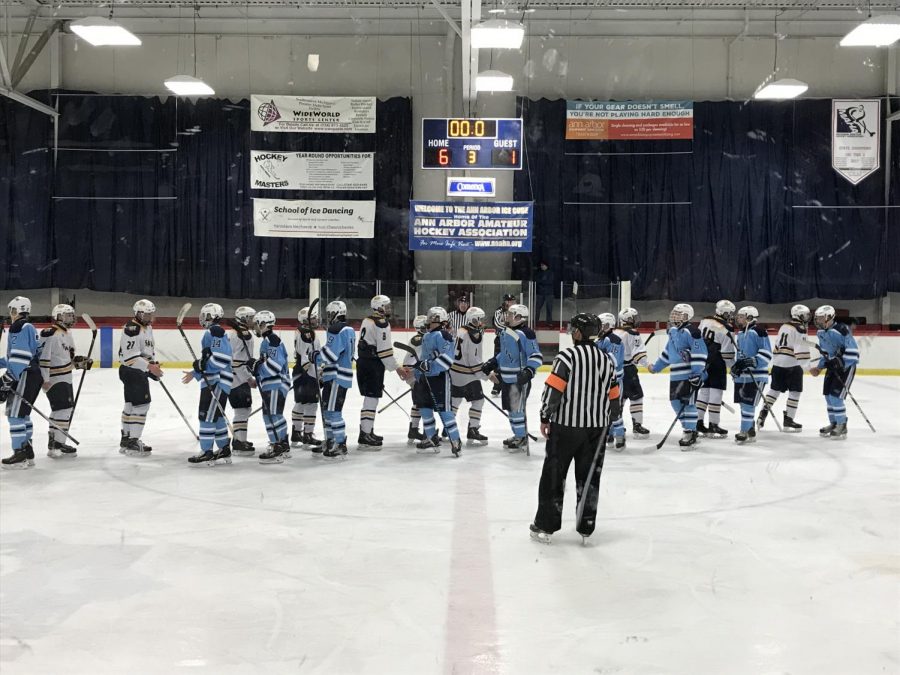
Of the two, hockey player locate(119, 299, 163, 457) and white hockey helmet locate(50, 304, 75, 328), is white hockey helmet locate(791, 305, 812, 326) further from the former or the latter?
white hockey helmet locate(50, 304, 75, 328)

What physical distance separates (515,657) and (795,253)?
50.8 feet

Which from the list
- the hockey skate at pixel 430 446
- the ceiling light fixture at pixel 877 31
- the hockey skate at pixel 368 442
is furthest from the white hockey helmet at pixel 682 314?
the ceiling light fixture at pixel 877 31

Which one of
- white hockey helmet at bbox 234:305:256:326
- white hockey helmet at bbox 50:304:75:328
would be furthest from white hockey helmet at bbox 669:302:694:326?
white hockey helmet at bbox 50:304:75:328

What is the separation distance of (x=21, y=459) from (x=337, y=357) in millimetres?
2696

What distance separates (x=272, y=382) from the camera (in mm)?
7156

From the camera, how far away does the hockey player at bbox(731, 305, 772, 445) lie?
27.1ft

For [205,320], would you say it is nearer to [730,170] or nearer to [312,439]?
[312,439]

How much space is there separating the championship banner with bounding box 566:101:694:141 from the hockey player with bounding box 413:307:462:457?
10265mm

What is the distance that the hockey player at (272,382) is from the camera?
23.4 ft

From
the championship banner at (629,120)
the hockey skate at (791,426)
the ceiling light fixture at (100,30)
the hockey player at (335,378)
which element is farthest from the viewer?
the championship banner at (629,120)

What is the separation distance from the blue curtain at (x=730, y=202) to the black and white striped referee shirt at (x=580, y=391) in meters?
12.4

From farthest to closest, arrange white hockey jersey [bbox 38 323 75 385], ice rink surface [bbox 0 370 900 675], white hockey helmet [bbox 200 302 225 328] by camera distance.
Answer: white hockey jersey [bbox 38 323 75 385] < white hockey helmet [bbox 200 302 225 328] < ice rink surface [bbox 0 370 900 675]

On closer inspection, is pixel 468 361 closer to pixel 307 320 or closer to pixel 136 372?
pixel 307 320

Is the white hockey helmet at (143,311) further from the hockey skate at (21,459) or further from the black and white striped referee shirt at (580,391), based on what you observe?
the black and white striped referee shirt at (580,391)
